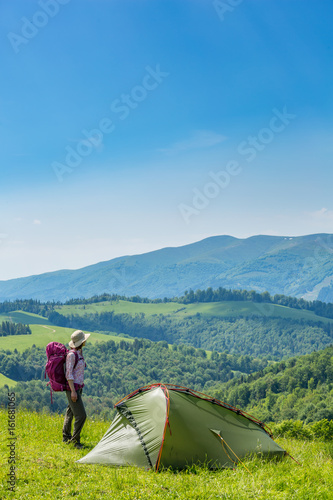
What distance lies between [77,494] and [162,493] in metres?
1.25

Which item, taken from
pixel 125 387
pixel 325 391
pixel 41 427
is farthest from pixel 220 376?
pixel 41 427

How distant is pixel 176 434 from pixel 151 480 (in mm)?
1388

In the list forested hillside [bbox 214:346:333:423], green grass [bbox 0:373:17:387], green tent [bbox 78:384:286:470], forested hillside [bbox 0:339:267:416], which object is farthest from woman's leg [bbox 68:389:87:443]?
green grass [bbox 0:373:17:387]

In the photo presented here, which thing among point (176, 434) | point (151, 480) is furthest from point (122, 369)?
point (151, 480)

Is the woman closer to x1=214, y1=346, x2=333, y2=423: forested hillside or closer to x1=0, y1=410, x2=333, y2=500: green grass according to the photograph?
x1=0, y1=410, x2=333, y2=500: green grass

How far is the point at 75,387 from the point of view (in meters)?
9.22

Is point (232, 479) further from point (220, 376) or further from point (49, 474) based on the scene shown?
point (220, 376)

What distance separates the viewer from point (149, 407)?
8914 mm

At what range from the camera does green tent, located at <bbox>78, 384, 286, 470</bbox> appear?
26.3ft

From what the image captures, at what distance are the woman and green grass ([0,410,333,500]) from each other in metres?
0.46

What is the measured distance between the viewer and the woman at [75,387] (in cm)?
891

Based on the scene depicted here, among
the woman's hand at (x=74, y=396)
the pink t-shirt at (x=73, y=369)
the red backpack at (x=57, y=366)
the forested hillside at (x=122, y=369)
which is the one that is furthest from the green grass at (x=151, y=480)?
Result: the forested hillside at (x=122, y=369)

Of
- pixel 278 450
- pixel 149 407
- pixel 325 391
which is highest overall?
pixel 149 407

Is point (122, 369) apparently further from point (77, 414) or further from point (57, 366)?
point (57, 366)
